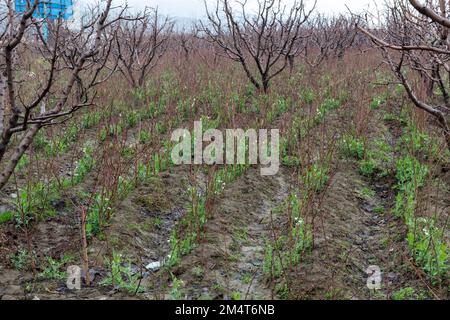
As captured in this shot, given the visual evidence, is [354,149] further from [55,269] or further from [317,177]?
[55,269]

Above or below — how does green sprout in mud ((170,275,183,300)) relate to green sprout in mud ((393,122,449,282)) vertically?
below

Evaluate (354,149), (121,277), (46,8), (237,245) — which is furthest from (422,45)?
(46,8)

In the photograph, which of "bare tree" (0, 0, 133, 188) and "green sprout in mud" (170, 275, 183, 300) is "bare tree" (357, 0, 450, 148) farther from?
"green sprout in mud" (170, 275, 183, 300)

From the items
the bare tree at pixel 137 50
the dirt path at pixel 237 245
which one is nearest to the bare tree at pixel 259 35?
the bare tree at pixel 137 50

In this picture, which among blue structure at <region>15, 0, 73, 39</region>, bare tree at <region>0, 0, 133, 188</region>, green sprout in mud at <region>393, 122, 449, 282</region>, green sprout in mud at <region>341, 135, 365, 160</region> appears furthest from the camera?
green sprout in mud at <region>341, 135, 365, 160</region>

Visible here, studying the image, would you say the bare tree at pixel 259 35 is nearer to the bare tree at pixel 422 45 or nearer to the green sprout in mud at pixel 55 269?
the bare tree at pixel 422 45

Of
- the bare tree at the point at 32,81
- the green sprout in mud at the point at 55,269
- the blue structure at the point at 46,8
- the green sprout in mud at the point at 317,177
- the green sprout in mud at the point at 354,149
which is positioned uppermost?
the blue structure at the point at 46,8

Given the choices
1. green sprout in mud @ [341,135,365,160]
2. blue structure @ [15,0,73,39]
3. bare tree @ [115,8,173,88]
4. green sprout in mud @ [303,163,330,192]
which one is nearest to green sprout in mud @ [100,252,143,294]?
blue structure @ [15,0,73,39]

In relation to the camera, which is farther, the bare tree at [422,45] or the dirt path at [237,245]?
the dirt path at [237,245]

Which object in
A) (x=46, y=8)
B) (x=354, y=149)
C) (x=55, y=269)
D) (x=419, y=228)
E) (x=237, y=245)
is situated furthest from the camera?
(x=354, y=149)

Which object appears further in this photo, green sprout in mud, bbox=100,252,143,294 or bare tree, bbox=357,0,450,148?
green sprout in mud, bbox=100,252,143,294

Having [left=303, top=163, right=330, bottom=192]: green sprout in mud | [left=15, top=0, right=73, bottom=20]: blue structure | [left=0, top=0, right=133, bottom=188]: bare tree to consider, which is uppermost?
[left=15, top=0, right=73, bottom=20]: blue structure

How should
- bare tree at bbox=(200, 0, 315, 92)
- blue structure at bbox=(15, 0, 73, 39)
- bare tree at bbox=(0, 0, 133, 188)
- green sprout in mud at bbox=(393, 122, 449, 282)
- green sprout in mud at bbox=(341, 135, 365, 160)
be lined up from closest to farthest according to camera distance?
1. bare tree at bbox=(0, 0, 133, 188)
2. green sprout in mud at bbox=(393, 122, 449, 282)
3. blue structure at bbox=(15, 0, 73, 39)
4. green sprout in mud at bbox=(341, 135, 365, 160)
5. bare tree at bbox=(200, 0, 315, 92)
